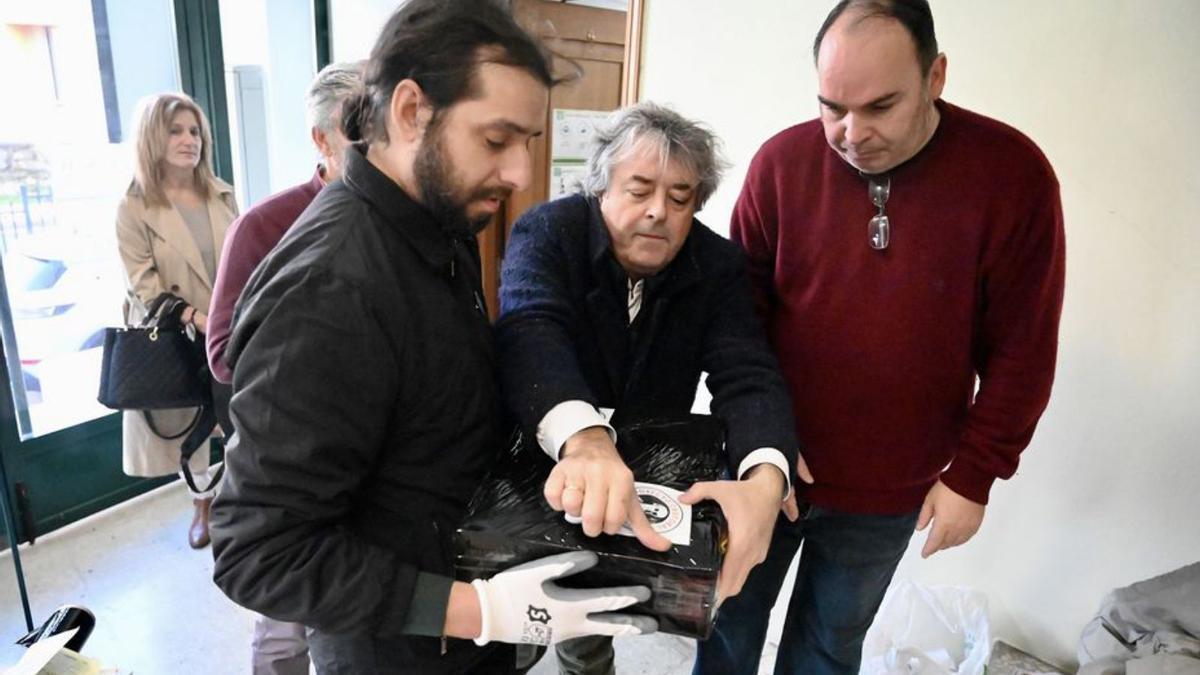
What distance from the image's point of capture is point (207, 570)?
2.31m

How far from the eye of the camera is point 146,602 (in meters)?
2.14

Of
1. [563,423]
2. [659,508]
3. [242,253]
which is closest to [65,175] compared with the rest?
[242,253]

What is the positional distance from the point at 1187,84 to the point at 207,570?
9.20ft

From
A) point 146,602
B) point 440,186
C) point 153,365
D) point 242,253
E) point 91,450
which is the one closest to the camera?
point 440,186

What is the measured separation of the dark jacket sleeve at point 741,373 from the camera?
0.96 metres

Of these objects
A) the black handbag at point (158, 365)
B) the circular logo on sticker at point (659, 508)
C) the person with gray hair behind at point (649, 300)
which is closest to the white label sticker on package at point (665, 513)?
the circular logo on sticker at point (659, 508)

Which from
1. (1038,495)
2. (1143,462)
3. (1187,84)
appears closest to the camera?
(1187,84)

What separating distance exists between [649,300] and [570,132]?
1.82 metres

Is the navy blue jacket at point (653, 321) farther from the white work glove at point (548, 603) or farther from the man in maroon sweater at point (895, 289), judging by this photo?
the white work glove at point (548, 603)

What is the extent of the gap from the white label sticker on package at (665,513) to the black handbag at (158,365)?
66.4 inches

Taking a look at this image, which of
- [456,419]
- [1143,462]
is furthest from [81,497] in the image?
[1143,462]

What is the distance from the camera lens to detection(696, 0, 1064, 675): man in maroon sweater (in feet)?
3.34

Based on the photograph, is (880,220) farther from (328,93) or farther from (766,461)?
(328,93)

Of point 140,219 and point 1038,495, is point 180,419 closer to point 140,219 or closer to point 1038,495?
point 140,219
